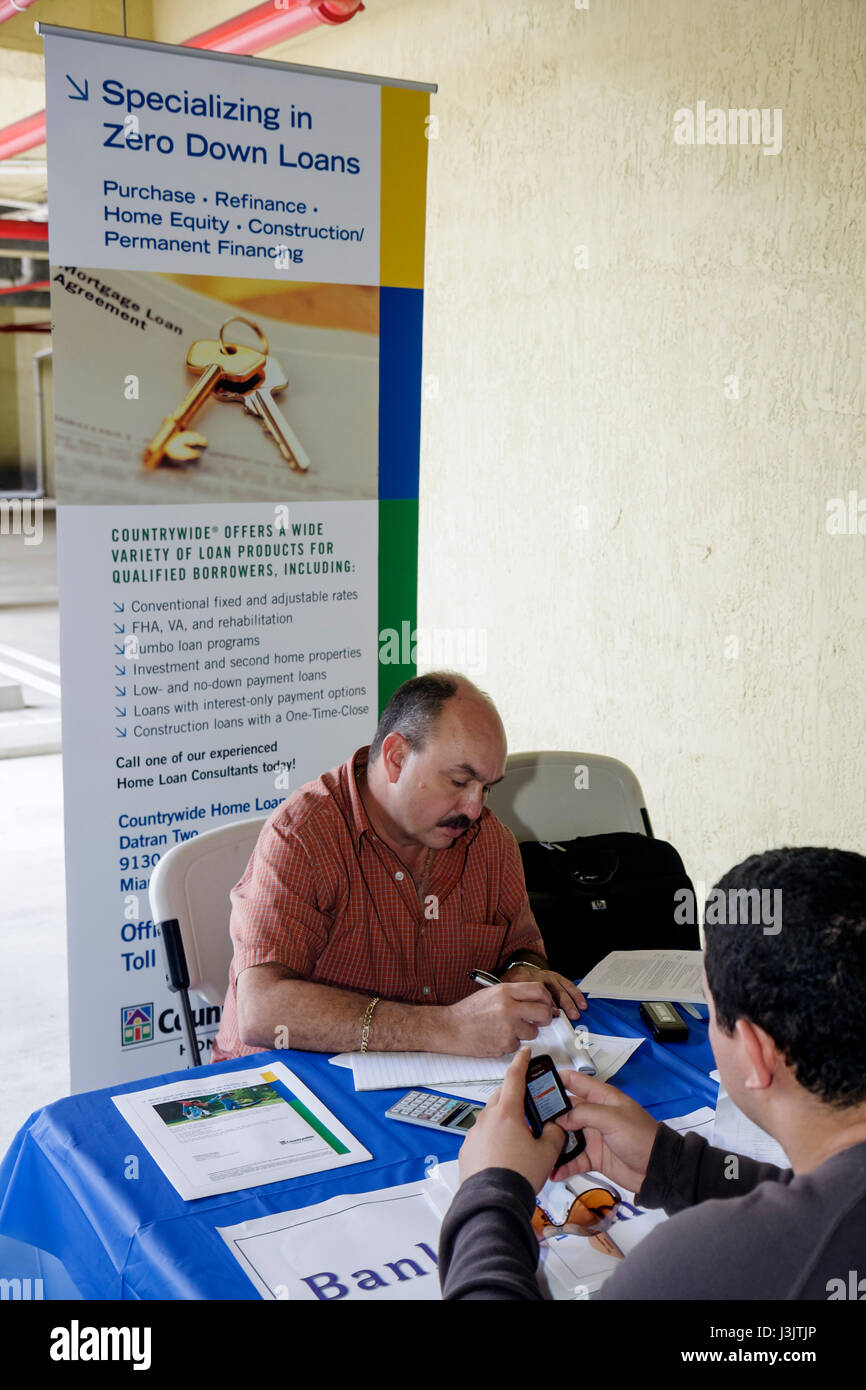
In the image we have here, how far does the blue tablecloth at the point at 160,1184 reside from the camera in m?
1.51

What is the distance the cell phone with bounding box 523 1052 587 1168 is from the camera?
160 centimetres

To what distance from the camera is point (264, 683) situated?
3.43 meters

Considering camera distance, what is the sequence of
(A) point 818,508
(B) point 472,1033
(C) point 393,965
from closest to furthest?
(B) point 472,1033 → (C) point 393,965 → (A) point 818,508

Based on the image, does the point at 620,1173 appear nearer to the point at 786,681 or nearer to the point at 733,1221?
the point at 733,1221

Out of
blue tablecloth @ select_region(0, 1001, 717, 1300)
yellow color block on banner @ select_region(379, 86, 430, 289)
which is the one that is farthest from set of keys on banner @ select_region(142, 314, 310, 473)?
blue tablecloth @ select_region(0, 1001, 717, 1300)

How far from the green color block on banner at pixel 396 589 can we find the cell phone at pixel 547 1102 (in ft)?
6.86

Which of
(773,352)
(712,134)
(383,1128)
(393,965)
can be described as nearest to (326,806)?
(393,965)

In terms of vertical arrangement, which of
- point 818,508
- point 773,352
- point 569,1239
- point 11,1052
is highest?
point 773,352

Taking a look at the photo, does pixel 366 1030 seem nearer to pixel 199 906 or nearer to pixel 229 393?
pixel 199 906

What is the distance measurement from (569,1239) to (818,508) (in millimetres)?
2693

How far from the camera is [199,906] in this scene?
102 inches

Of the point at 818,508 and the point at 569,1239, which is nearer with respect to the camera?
the point at 569,1239

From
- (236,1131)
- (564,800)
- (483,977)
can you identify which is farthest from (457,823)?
(564,800)

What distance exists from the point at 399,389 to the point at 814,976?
2.68 m
